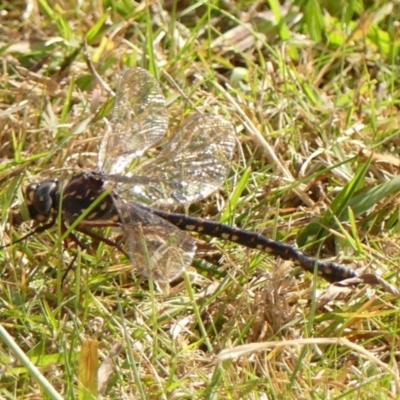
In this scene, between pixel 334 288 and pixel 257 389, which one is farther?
pixel 334 288

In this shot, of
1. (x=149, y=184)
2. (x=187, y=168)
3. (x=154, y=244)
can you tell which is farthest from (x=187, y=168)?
(x=154, y=244)

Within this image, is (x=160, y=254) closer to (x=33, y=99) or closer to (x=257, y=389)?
(x=257, y=389)

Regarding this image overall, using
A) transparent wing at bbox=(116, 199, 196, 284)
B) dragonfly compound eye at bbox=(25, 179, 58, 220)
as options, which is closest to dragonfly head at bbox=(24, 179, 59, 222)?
dragonfly compound eye at bbox=(25, 179, 58, 220)

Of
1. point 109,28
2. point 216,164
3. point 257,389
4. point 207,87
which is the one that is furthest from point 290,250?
point 109,28

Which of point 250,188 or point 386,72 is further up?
point 386,72

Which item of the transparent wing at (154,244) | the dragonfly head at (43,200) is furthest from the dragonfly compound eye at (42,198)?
the transparent wing at (154,244)

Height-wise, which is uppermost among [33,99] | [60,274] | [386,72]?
[386,72]
